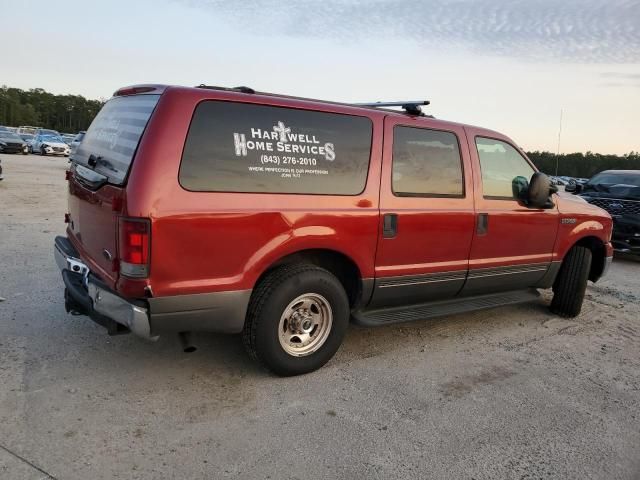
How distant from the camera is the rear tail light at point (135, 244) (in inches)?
119

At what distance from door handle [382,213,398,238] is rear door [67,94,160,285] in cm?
182

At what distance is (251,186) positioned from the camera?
339cm

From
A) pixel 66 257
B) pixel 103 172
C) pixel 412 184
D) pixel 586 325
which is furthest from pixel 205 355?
pixel 586 325

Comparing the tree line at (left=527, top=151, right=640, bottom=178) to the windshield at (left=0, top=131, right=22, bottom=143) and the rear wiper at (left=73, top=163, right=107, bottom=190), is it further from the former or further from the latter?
the rear wiper at (left=73, top=163, right=107, bottom=190)

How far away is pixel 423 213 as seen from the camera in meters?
4.22

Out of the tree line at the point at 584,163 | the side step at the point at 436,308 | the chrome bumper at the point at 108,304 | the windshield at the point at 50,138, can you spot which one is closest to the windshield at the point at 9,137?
the windshield at the point at 50,138

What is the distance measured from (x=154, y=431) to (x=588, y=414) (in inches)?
111

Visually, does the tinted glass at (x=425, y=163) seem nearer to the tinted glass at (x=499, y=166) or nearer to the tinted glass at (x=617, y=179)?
the tinted glass at (x=499, y=166)

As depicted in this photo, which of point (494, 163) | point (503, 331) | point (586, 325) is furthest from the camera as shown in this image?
point (586, 325)

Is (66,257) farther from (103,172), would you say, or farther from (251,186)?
(251,186)

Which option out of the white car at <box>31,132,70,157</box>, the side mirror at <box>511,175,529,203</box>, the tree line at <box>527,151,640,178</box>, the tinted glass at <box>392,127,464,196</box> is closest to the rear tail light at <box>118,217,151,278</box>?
the tinted glass at <box>392,127,464,196</box>

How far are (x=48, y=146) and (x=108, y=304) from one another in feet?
112

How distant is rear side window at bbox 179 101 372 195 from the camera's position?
3.24 meters

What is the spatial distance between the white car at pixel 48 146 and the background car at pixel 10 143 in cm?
165
